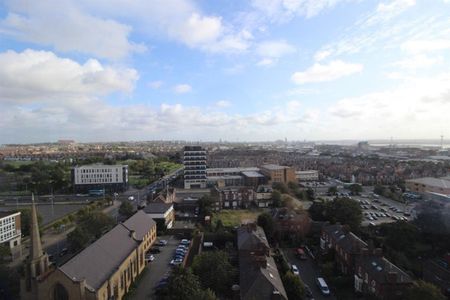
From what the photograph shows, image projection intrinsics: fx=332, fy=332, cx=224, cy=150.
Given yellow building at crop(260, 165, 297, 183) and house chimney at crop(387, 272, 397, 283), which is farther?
yellow building at crop(260, 165, 297, 183)

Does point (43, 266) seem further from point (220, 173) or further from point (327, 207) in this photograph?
point (220, 173)

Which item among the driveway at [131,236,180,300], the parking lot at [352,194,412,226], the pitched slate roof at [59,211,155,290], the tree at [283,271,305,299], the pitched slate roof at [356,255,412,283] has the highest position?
the pitched slate roof at [59,211,155,290]

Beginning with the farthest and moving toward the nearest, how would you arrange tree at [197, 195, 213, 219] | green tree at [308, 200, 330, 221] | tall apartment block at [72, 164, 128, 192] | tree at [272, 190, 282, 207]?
tall apartment block at [72, 164, 128, 192] → tree at [272, 190, 282, 207] → tree at [197, 195, 213, 219] → green tree at [308, 200, 330, 221]

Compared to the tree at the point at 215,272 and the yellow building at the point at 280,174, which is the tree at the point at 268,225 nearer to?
the tree at the point at 215,272

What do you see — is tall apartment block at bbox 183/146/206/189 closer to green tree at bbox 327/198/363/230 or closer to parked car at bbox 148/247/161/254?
green tree at bbox 327/198/363/230

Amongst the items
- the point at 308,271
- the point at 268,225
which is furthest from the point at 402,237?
the point at 268,225

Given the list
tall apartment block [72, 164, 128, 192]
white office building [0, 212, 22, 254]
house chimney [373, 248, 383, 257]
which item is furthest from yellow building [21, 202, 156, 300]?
tall apartment block [72, 164, 128, 192]

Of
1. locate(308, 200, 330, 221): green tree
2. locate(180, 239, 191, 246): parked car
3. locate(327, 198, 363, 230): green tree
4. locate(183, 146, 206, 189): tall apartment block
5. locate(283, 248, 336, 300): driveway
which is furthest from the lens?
locate(183, 146, 206, 189): tall apartment block
